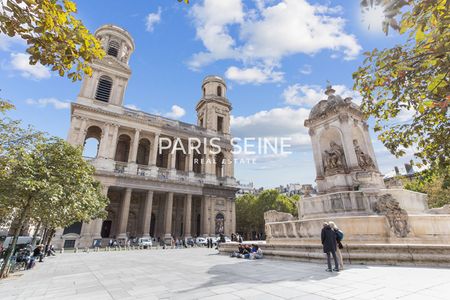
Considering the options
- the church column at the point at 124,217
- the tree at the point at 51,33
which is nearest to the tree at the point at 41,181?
the tree at the point at 51,33

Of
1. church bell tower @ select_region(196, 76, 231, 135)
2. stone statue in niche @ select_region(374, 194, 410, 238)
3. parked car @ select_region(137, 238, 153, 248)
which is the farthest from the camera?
church bell tower @ select_region(196, 76, 231, 135)

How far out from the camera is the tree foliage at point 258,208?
4769 cm

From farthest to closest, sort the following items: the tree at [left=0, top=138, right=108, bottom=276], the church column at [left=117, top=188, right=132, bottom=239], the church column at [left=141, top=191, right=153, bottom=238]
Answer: the church column at [left=141, top=191, right=153, bottom=238] < the church column at [left=117, top=188, right=132, bottom=239] < the tree at [left=0, top=138, right=108, bottom=276]

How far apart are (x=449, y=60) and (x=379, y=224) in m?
6.30

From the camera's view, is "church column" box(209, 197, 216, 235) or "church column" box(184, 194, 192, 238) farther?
"church column" box(209, 197, 216, 235)

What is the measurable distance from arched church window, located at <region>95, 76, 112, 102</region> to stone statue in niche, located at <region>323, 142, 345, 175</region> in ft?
101

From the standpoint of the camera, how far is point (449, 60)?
298 cm

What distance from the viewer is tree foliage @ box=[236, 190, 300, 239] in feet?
156

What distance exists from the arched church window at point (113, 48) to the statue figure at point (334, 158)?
37.0 meters

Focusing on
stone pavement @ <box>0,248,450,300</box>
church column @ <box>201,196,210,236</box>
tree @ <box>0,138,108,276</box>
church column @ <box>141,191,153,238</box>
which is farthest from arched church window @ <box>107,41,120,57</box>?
stone pavement @ <box>0,248,450,300</box>

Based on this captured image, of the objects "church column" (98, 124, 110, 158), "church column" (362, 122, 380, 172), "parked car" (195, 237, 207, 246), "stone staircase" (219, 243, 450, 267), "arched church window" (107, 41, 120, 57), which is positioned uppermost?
"arched church window" (107, 41, 120, 57)

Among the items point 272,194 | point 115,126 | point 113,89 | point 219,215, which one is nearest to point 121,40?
point 113,89

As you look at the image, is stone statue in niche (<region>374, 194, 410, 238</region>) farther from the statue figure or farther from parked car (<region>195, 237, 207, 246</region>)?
parked car (<region>195, 237, 207, 246</region>)

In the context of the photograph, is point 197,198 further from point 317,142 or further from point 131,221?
point 317,142
